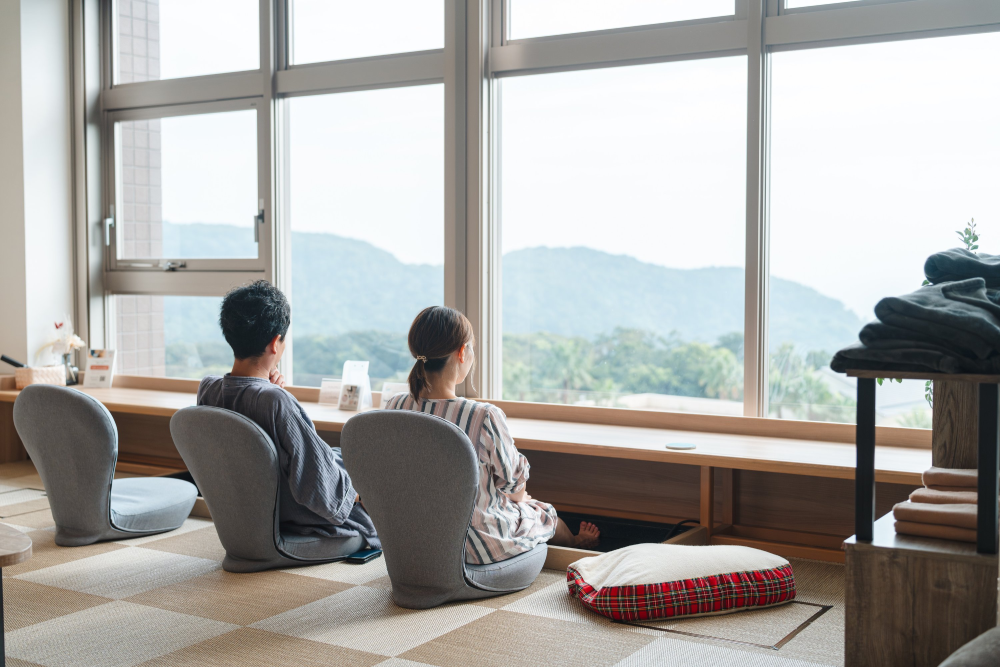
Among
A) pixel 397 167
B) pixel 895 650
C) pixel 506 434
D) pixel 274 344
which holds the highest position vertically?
pixel 397 167

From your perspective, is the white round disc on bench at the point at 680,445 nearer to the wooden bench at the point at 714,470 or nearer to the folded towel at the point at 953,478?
the wooden bench at the point at 714,470

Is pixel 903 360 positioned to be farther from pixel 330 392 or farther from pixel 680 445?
pixel 330 392

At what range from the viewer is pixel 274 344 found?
3131 mm

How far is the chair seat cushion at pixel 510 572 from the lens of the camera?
2742mm

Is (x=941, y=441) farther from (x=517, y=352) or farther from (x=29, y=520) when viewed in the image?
(x=29, y=520)

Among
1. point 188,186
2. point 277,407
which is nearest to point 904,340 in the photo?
point 277,407

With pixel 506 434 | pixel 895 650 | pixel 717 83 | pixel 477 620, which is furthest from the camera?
pixel 717 83

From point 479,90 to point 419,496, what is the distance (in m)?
2.15

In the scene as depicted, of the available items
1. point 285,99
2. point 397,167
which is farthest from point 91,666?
point 285,99

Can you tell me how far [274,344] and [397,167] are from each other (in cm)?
155

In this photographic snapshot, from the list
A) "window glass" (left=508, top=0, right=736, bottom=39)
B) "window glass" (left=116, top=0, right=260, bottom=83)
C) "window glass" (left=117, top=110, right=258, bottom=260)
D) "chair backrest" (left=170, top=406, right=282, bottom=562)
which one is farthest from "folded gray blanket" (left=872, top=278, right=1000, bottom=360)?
"window glass" (left=116, top=0, right=260, bottom=83)

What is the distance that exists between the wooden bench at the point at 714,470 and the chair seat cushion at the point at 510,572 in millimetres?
541

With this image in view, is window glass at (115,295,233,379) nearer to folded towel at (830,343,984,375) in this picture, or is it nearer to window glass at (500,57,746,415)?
window glass at (500,57,746,415)

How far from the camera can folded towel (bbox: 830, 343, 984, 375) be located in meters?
1.67
